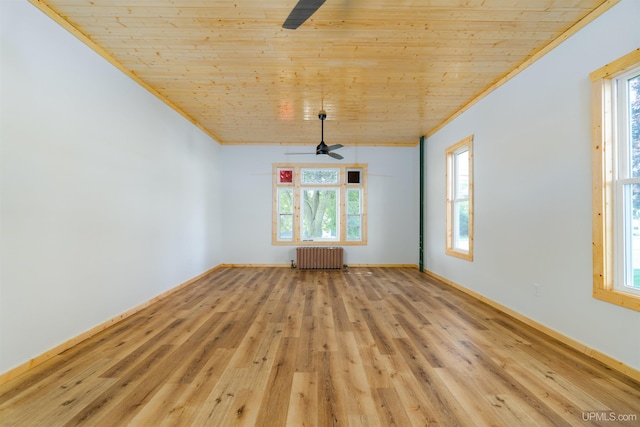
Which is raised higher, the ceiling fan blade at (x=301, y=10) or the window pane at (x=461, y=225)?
the ceiling fan blade at (x=301, y=10)

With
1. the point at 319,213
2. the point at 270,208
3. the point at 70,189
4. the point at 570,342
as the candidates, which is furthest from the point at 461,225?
the point at 70,189

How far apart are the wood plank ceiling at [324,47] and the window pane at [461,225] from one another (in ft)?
5.64

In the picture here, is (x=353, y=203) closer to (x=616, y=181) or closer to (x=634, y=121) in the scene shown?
(x=616, y=181)

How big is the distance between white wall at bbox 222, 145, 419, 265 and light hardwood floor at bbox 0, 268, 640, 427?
3.06m

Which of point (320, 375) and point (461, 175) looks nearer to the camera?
point (320, 375)

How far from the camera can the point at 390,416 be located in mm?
1601

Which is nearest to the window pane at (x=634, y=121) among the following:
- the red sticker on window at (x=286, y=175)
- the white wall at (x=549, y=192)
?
the white wall at (x=549, y=192)

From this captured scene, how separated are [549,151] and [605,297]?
4.90 feet

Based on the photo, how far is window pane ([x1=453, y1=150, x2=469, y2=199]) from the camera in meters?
4.62

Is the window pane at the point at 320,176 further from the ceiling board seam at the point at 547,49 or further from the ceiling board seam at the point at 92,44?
the ceiling board seam at the point at 92,44

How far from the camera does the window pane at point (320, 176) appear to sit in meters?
6.61

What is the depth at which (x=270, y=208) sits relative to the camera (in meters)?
6.50

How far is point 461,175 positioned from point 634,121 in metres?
2.65

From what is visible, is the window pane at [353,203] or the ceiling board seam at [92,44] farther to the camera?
the window pane at [353,203]
